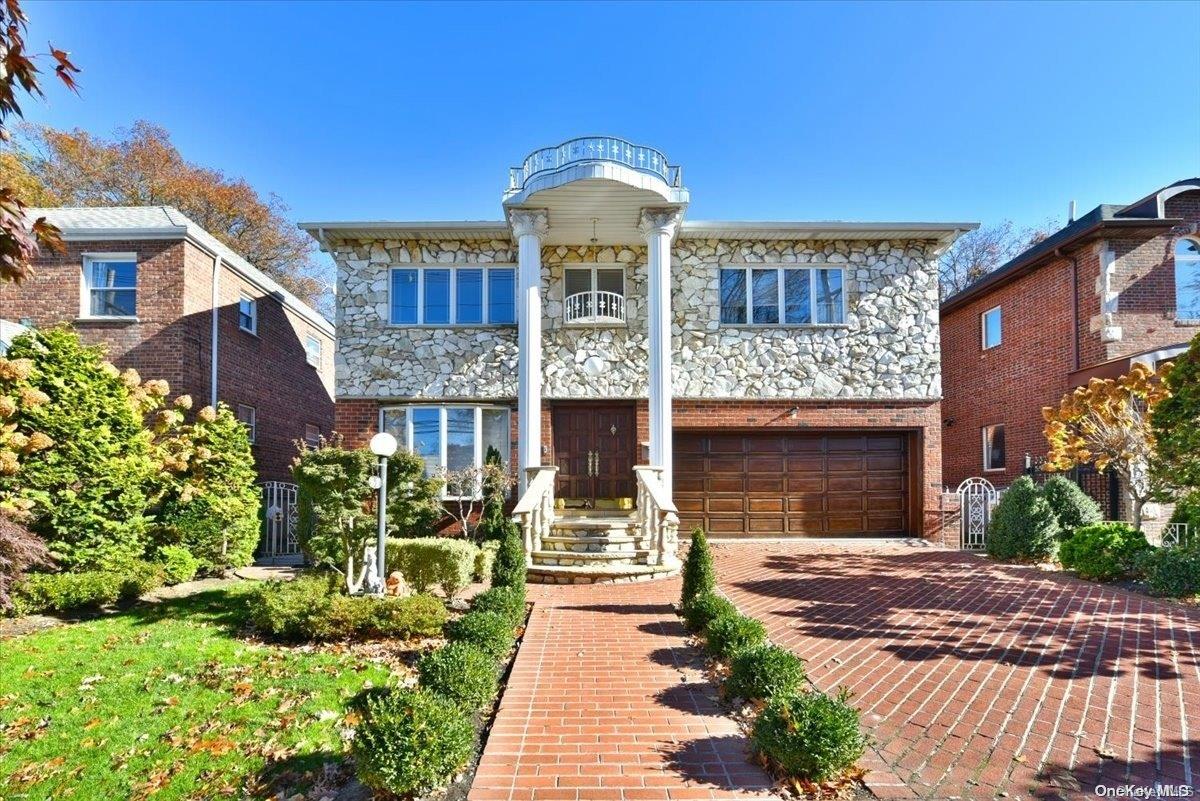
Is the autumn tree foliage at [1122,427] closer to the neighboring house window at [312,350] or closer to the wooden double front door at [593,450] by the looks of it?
the wooden double front door at [593,450]

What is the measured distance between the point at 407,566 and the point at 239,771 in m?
4.54

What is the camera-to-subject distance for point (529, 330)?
11352 mm

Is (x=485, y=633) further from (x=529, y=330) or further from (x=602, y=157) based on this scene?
(x=602, y=157)

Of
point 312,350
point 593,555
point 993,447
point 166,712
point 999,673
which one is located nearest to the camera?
point 166,712

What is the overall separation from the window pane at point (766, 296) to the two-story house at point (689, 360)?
0.05 meters

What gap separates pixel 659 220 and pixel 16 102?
9462 mm

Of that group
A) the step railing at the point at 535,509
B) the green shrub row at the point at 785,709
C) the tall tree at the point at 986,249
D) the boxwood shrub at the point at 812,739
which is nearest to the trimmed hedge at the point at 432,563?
the step railing at the point at 535,509

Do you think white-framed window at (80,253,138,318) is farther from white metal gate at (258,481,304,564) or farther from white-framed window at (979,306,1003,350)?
white-framed window at (979,306,1003,350)

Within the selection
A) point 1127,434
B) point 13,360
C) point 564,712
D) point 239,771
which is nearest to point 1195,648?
point 1127,434

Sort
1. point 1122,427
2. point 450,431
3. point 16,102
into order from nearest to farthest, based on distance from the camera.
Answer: point 16,102
point 1122,427
point 450,431

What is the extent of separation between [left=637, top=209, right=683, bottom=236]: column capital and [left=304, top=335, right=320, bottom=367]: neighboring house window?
1082 centimetres

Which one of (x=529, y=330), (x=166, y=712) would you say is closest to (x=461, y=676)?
(x=166, y=712)

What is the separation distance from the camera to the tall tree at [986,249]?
27234mm

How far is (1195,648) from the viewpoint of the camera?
18.0ft
